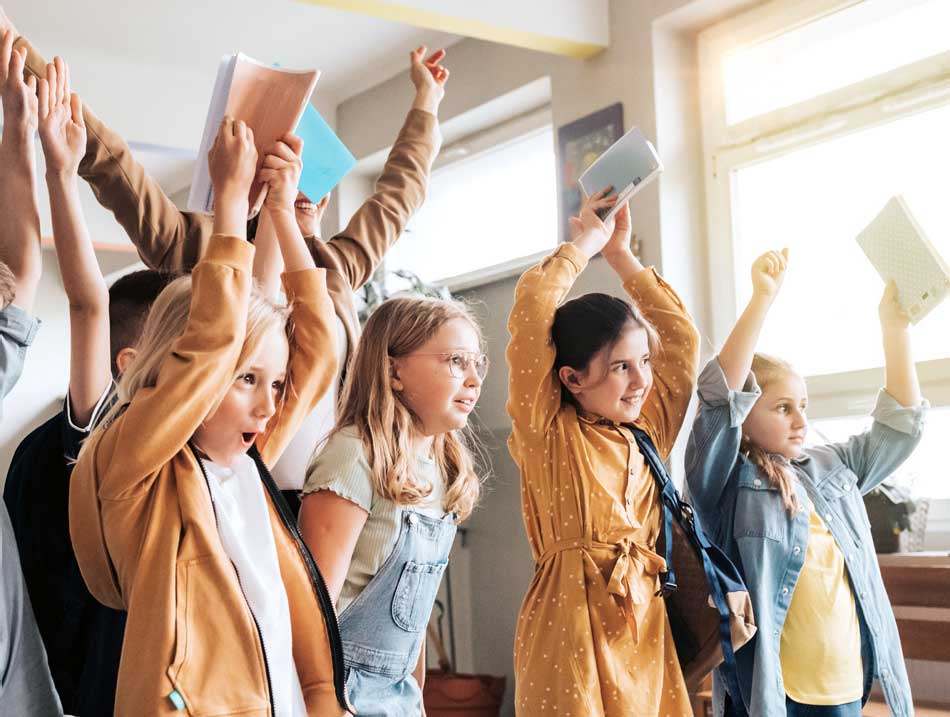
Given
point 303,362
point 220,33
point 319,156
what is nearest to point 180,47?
point 220,33

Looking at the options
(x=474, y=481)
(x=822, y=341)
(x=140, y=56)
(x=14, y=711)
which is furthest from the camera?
(x=140, y=56)

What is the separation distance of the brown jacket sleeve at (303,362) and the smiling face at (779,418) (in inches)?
40.0

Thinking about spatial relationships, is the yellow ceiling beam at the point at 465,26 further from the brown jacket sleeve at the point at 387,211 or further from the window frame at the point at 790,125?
the brown jacket sleeve at the point at 387,211

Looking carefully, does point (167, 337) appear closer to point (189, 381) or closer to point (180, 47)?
point (189, 381)

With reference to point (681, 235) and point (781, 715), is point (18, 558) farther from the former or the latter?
point (681, 235)

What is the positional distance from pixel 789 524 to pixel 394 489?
2.87 feet

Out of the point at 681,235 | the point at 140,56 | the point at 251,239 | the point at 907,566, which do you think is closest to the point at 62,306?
the point at 140,56

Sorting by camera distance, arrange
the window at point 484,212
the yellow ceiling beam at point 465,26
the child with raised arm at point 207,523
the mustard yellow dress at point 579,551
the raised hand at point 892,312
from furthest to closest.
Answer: the window at point 484,212 → the yellow ceiling beam at point 465,26 → the raised hand at point 892,312 → the mustard yellow dress at point 579,551 → the child with raised arm at point 207,523

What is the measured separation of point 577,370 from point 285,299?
526 millimetres

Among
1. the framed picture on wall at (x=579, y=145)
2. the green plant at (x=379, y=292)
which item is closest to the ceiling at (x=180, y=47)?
the framed picture on wall at (x=579, y=145)

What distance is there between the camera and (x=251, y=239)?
1820 millimetres

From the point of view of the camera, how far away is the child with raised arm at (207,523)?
3.80 feet

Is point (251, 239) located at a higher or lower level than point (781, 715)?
higher

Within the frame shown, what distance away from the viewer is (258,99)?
152 centimetres
